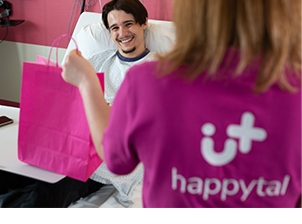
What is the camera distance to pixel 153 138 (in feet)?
2.00

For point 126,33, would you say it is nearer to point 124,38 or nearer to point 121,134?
point 124,38

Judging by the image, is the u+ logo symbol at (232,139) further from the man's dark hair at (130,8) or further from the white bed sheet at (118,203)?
the man's dark hair at (130,8)

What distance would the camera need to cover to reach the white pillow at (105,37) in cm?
202

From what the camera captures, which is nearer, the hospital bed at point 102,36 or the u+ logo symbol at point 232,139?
the u+ logo symbol at point 232,139

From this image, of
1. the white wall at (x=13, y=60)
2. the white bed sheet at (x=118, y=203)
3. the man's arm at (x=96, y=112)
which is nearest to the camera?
the man's arm at (x=96, y=112)

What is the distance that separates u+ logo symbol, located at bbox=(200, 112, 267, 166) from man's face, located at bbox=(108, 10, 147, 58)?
136 centimetres

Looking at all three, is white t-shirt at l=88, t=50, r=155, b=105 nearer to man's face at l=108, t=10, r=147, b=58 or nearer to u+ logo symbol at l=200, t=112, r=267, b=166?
man's face at l=108, t=10, r=147, b=58

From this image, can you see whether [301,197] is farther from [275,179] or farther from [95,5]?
[95,5]

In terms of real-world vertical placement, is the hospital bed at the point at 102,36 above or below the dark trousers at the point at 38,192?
above

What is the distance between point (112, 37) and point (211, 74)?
1.48m

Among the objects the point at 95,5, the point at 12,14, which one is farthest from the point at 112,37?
the point at 12,14

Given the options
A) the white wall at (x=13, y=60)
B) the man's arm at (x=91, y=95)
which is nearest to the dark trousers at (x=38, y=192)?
the man's arm at (x=91, y=95)

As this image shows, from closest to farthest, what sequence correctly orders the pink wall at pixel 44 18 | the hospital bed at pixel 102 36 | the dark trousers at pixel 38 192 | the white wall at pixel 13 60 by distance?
the dark trousers at pixel 38 192
the hospital bed at pixel 102 36
the pink wall at pixel 44 18
the white wall at pixel 13 60

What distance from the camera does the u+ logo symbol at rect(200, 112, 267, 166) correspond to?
0.58 m
